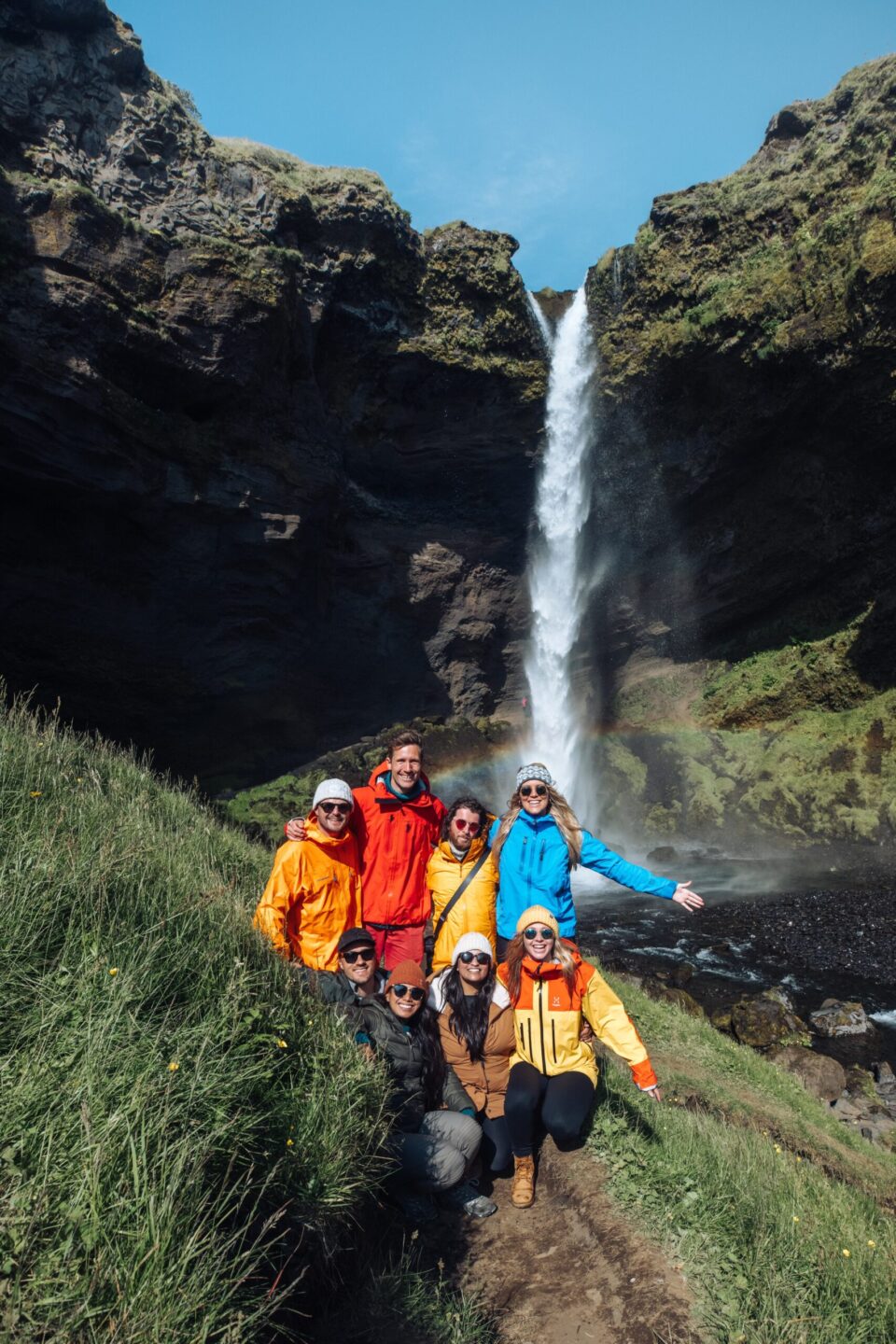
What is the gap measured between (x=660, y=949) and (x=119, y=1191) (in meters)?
14.0

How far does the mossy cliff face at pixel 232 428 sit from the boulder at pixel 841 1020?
55.3 feet

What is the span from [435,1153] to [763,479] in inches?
985

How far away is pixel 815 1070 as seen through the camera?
9500mm

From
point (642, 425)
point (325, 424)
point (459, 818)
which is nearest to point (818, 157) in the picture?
point (642, 425)

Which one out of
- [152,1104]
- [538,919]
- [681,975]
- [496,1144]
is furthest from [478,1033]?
[681,975]

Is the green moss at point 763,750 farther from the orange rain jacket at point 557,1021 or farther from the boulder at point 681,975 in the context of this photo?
the orange rain jacket at point 557,1021

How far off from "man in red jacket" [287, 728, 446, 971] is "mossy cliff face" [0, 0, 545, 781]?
15975mm

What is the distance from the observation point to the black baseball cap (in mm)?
4266

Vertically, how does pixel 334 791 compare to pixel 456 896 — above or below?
above

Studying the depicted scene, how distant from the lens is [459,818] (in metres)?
4.96

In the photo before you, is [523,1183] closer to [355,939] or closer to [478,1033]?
[478,1033]

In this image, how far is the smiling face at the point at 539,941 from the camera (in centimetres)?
435

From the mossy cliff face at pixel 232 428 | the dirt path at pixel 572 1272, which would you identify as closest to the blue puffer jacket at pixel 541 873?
the dirt path at pixel 572 1272

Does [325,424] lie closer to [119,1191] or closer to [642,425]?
[642,425]
